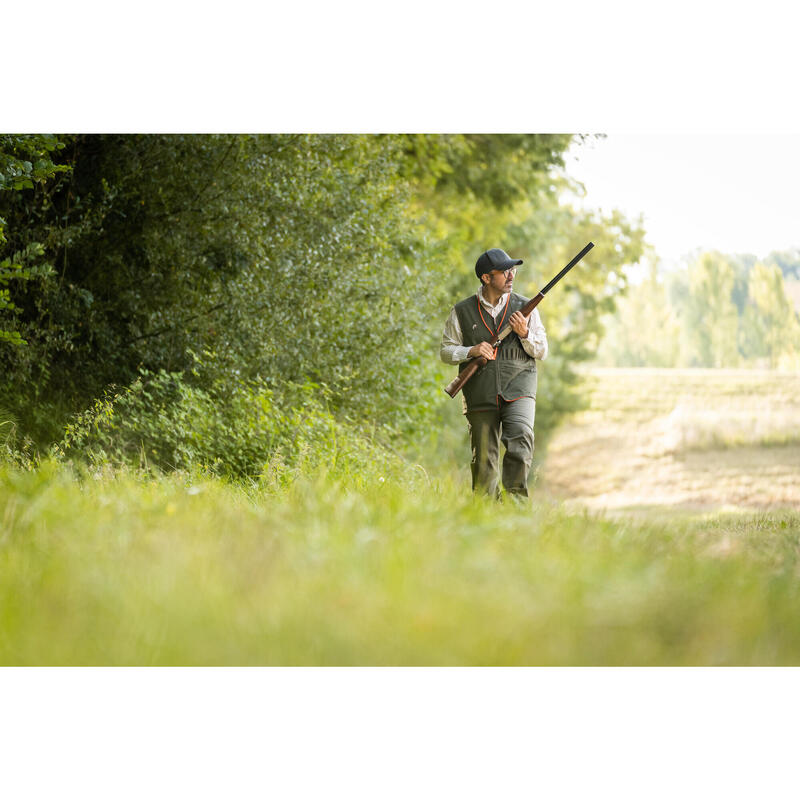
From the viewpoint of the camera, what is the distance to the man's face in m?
5.91

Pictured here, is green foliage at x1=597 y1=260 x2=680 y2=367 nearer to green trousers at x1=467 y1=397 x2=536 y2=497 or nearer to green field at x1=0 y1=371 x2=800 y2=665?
green trousers at x1=467 y1=397 x2=536 y2=497

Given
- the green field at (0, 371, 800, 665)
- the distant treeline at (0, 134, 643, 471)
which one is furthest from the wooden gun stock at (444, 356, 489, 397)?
the distant treeline at (0, 134, 643, 471)

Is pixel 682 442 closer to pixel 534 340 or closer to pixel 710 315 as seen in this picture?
pixel 710 315

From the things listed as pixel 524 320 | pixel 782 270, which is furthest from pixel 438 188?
pixel 524 320

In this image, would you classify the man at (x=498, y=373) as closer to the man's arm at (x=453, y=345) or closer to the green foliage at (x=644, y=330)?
the man's arm at (x=453, y=345)

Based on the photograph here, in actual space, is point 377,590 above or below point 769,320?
below

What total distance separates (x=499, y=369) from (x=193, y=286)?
3.30m

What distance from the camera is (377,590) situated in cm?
383

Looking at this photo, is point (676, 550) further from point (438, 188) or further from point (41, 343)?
point (438, 188)

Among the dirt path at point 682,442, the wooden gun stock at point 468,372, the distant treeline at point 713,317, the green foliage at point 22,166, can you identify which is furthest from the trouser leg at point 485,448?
the dirt path at point 682,442

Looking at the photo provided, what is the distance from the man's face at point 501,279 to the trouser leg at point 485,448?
0.79 m

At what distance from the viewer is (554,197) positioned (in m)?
19.0

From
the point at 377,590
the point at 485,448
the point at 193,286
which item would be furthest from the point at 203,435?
the point at 377,590

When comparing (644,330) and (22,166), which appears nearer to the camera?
(22,166)
